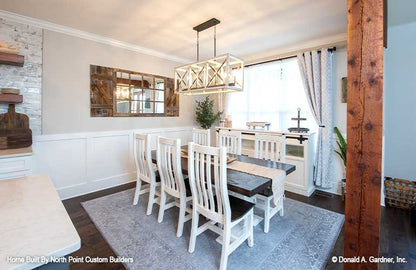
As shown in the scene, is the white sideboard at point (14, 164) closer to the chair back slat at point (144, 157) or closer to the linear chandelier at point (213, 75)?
the chair back slat at point (144, 157)

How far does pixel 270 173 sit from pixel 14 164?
271 cm

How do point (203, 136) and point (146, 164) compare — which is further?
point (203, 136)

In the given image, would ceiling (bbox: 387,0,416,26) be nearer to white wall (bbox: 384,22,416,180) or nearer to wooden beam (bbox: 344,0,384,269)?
white wall (bbox: 384,22,416,180)

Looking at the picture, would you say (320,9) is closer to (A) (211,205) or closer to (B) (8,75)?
(A) (211,205)

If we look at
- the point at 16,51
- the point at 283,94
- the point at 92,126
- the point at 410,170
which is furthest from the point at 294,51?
the point at 16,51

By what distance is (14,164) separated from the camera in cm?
209

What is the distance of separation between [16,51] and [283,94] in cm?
403

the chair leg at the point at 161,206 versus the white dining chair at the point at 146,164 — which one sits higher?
the white dining chair at the point at 146,164

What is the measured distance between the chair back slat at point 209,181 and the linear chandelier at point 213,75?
895mm

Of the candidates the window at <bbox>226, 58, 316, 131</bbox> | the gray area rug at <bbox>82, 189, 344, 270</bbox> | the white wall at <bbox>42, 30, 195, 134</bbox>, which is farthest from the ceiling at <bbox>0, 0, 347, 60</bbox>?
the gray area rug at <bbox>82, 189, 344, 270</bbox>

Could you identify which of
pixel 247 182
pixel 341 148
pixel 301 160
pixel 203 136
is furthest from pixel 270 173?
Result: pixel 341 148

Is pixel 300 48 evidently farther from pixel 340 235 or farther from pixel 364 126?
pixel 340 235

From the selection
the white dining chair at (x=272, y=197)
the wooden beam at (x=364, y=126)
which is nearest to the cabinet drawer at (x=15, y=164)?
the white dining chair at (x=272, y=197)

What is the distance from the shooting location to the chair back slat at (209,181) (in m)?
1.61
